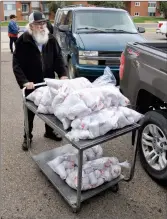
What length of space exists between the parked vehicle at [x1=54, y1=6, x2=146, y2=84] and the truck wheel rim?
318cm

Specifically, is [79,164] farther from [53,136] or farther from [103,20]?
[103,20]

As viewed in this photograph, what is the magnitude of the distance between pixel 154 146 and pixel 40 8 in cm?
5357

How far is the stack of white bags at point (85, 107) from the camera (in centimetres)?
235

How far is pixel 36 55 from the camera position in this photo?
3432 mm

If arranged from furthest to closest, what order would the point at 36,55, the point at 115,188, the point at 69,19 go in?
the point at 69,19
the point at 36,55
the point at 115,188

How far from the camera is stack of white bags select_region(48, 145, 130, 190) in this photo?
110 inches

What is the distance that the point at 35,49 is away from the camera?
3398 millimetres

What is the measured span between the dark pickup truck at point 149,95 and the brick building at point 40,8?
49.2 metres

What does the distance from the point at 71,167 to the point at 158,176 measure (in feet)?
3.12

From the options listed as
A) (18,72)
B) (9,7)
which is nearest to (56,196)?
(18,72)

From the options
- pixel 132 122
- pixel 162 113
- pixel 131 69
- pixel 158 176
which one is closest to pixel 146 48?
pixel 131 69

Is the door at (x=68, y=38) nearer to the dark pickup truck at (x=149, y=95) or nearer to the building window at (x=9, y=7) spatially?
the dark pickup truck at (x=149, y=95)

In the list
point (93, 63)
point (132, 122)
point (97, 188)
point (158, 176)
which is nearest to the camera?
point (132, 122)

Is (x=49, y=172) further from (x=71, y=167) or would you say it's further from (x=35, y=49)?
(x=35, y=49)
